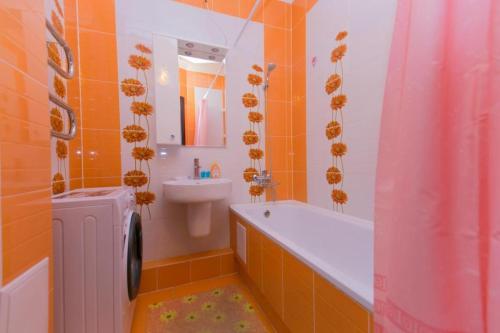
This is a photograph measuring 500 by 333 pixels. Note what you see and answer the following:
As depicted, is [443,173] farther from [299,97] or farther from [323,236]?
[299,97]

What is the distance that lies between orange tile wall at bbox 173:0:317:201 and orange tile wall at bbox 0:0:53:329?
1.62 meters

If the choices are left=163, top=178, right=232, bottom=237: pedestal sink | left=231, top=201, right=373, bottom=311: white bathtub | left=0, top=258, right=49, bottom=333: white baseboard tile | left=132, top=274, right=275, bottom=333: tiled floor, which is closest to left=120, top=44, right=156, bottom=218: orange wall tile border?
left=163, top=178, right=232, bottom=237: pedestal sink

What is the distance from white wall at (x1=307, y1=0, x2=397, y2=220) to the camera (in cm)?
127

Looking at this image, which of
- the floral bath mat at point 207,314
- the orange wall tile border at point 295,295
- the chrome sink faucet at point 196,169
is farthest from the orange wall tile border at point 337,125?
the chrome sink faucet at point 196,169

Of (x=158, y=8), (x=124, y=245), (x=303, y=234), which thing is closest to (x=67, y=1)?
(x=158, y=8)

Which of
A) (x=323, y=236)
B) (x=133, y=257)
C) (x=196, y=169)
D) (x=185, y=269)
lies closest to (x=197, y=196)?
(x=196, y=169)

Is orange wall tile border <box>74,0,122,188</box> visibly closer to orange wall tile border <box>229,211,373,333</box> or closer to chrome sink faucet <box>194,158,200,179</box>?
chrome sink faucet <box>194,158,200,179</box>

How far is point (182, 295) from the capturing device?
1.55 meters

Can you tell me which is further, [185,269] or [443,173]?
[185,269]

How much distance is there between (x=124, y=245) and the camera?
1030mm

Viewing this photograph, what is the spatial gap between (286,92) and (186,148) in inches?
44.9

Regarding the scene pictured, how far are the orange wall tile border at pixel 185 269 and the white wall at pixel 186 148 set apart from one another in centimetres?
9

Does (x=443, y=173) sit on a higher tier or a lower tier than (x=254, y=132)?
lower

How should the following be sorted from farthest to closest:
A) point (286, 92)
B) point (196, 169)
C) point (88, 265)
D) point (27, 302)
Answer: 1. point (286, 92)
2. point (196, 169)
3. point (88, 265)
4. point (27, 302)
